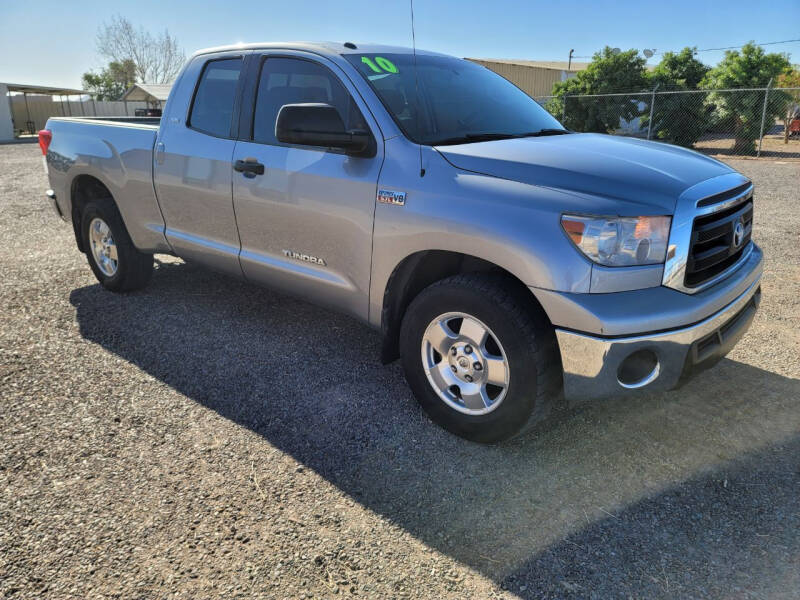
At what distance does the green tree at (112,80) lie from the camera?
63844mm

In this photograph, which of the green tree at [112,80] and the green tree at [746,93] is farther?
the green tree at [112,80]

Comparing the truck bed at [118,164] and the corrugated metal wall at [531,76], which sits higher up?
the corrugated metal wall at [531,76]

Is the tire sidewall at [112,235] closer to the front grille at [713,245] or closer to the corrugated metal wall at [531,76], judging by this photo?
the front grille at [713,245]

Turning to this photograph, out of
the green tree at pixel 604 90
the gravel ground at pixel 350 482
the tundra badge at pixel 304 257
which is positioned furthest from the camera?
the green tree at pixel 604 90

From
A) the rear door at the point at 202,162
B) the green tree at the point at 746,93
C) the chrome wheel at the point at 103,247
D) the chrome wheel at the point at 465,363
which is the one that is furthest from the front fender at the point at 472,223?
the green tree at the point at 746,93

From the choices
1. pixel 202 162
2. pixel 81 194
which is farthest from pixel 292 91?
Result: pixel 81 194

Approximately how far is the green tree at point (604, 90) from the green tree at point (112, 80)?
5742 centimetres

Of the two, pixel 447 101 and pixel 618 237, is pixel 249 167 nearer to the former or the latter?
pixel 447 101

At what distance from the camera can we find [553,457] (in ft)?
9.55

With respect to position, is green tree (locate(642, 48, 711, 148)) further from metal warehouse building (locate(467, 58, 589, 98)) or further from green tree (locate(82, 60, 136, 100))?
green tree (locate(82, 60, 136, 100))

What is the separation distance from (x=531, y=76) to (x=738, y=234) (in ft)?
122

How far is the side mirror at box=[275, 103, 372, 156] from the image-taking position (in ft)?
9.85

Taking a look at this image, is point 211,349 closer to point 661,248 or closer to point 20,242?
point 661,248

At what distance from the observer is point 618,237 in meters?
2.46
